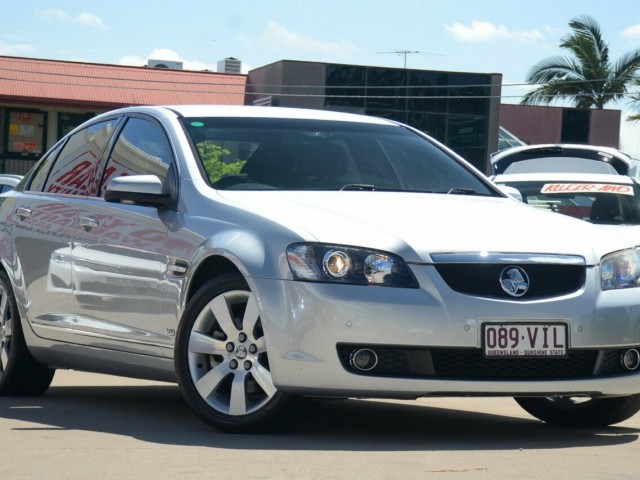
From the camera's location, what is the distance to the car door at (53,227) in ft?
25.2

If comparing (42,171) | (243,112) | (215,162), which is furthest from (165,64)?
(215,162)

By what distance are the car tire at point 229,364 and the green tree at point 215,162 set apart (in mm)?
818

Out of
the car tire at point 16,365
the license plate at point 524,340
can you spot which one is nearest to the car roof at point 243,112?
the car tire at point 16,365

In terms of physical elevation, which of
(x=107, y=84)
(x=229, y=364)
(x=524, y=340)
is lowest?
(x=229, y=364)

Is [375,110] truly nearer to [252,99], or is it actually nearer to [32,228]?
[252,99]

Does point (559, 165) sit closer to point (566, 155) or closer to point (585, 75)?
point (566, 155)

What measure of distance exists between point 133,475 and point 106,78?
46354 millimetres

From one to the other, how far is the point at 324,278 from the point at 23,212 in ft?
10.2

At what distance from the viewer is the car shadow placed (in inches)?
232

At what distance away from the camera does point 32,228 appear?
816cm

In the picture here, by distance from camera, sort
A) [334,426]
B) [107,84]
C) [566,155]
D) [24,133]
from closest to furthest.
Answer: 1. [334,426]
2. [566,155]
3. [24,133]
4. [107,84]

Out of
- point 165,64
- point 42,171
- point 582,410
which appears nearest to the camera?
point 582,410

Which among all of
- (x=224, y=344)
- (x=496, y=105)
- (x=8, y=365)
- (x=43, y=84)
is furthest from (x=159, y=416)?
(x=496, y=105)

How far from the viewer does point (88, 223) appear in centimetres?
745
